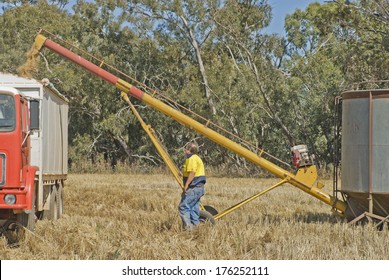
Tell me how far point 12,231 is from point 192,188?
3.29 meters

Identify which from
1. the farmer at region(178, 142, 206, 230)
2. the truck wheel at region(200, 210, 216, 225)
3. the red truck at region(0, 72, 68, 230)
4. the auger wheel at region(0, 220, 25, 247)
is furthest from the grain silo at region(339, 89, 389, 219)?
the auger wheel at region(0, 220, 25, 247)

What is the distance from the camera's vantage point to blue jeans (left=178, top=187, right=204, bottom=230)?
13367 mm

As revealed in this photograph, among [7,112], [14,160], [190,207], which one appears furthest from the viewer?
[190,207]

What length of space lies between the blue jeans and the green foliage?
21.6 m

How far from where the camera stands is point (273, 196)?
76.1 ft

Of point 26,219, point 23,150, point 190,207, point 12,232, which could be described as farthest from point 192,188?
point 12,232

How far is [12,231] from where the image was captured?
13.3 m

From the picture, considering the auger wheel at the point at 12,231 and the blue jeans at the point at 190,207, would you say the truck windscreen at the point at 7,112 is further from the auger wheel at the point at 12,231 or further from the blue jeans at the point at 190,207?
the blue jeans at the point at 190,207

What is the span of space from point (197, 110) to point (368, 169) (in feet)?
77.1

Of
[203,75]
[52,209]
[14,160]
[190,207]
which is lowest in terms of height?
[52,209]

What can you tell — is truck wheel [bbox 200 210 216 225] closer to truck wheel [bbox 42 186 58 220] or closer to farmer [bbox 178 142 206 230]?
farmer [bbox 178 142 206 230]

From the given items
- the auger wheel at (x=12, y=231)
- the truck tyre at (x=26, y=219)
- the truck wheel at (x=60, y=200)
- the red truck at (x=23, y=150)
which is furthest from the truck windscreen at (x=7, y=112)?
the truck wheel at (x=60, y=200)

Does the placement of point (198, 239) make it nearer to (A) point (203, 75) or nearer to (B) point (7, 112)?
(B) point (7, 112)

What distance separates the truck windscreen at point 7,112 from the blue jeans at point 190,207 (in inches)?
130
